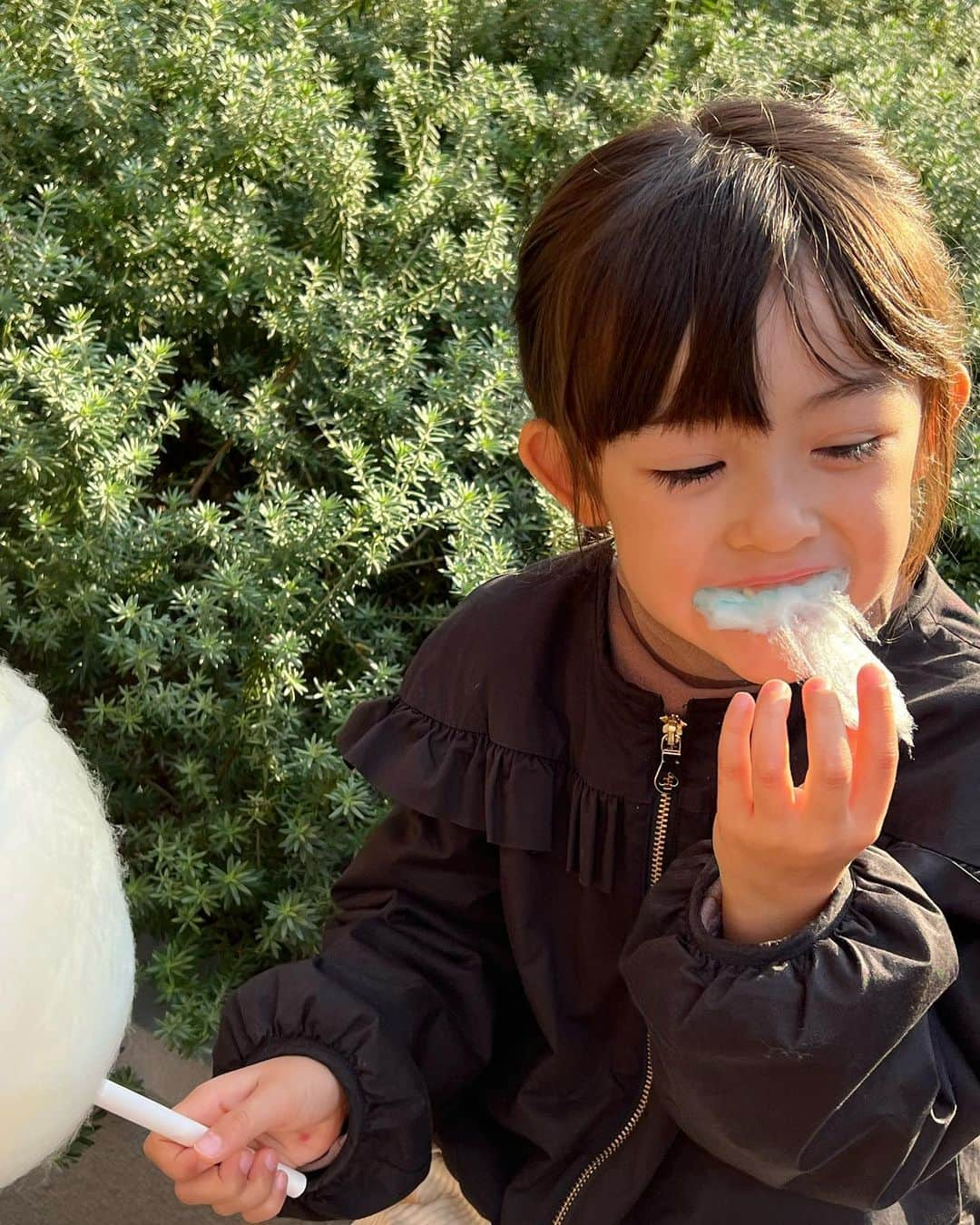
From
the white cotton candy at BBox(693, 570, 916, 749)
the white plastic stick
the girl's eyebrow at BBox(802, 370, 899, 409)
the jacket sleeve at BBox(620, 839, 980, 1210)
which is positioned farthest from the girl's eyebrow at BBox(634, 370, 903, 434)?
the white plastic stick

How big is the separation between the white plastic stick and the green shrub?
577mm

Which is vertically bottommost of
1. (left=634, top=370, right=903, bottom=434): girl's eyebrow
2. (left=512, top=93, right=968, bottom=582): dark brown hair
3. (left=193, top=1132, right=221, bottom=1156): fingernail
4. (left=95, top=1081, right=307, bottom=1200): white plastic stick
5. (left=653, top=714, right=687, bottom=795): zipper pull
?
(left=193, top=1132, right=221, bottom=1156): fingernail

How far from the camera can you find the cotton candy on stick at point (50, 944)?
108cm

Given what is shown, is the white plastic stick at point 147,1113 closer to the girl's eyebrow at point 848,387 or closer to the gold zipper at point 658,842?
the gold zipper at point 658,842

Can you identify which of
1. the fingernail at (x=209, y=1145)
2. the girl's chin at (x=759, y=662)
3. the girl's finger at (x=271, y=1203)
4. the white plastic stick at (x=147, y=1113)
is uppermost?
the girl's chin at (x=759, y=662)

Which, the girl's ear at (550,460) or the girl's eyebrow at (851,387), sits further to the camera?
the girl's ear at (550,460)

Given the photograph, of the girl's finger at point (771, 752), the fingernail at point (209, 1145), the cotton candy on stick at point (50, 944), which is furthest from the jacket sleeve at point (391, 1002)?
the girl's finger at point (771, 752)

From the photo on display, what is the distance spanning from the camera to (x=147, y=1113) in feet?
4.14

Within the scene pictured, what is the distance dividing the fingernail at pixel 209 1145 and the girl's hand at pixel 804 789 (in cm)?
58

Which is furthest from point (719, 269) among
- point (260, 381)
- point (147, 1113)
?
point (260, 381)

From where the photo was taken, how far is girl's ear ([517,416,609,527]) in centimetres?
159

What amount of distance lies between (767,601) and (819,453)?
14cm

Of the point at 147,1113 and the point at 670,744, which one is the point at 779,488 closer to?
the point at 670,744

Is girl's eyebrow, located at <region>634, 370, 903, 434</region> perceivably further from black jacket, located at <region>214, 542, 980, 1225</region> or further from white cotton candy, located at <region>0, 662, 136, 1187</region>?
white cotton candy, located at <region>0, 662, 136, 1187</region>
